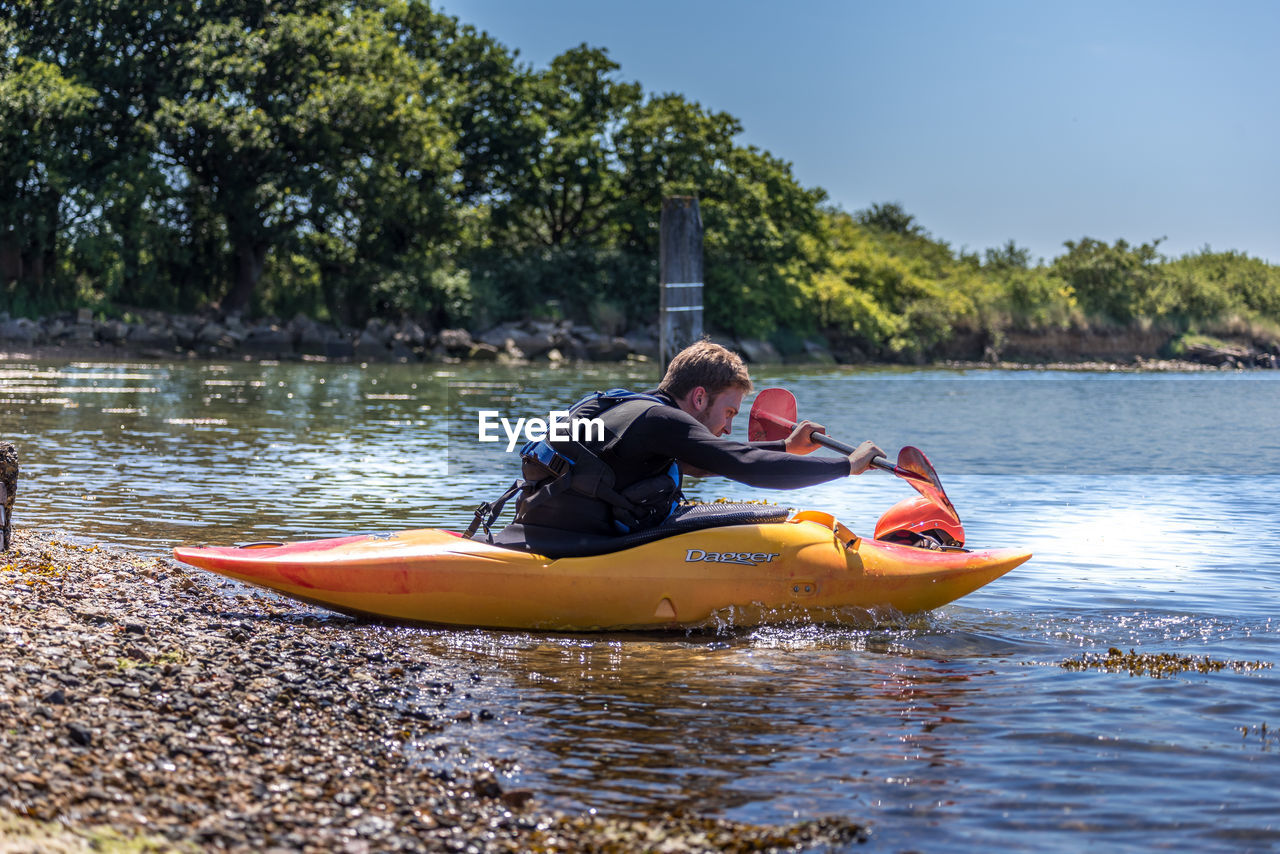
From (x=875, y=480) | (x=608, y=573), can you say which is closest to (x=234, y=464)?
(x=875, y=480)

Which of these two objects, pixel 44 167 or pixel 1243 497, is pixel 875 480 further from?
pixel 44 167

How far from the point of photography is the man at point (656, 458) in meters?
5.62

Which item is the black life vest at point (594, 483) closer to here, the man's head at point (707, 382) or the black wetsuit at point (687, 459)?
the black wetsuit at point (687, 459)

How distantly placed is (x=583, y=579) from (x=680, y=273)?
7713 mm

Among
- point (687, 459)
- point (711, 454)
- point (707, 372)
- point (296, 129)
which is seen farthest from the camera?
Answer: point (296, 129)

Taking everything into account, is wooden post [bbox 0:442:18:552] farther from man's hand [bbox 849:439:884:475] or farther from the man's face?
man's hand [bbox 849:439:884:475]

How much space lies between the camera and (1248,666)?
5.60 meters

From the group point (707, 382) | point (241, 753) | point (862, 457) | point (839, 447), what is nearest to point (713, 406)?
point (707, 382)

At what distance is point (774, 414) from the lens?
23.0 ft

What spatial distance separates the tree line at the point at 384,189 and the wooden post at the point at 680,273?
25.2m

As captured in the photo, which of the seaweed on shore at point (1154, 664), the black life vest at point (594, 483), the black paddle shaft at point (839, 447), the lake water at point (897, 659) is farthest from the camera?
the black paddle shaft at point (839, 447)

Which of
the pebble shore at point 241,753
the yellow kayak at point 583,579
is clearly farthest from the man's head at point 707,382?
the pebble shore at point 241,753

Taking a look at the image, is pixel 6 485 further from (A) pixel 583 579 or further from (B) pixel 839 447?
(B) pixel 839 447

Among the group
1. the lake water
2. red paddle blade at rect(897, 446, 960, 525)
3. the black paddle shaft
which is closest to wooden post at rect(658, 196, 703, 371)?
the lake water
